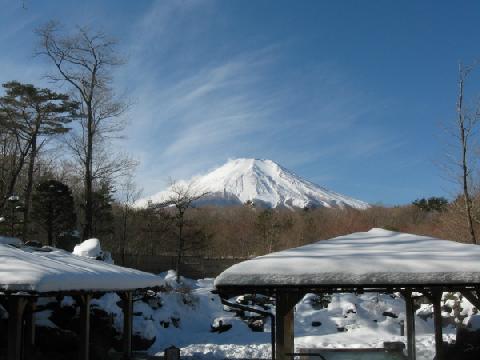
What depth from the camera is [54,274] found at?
26.5 ft

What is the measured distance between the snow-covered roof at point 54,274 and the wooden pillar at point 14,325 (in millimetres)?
397

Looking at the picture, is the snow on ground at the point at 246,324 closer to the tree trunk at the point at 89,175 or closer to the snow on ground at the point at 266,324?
the snow on ground at the point at 266,324

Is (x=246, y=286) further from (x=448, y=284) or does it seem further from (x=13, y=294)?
(x=13, y=294)

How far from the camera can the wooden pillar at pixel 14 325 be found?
25.9 ft

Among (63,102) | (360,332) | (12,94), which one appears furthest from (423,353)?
(12,94)

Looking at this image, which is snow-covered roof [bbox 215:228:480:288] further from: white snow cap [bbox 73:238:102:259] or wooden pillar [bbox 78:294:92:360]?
white snow cap [bbox 73:238:102:259]

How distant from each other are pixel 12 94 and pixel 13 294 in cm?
1725

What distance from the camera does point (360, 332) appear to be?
19.1 meters

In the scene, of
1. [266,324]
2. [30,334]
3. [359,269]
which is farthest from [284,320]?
[266,324]

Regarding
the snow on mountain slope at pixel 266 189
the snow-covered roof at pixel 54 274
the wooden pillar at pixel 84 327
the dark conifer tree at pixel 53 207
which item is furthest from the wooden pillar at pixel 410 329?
the snow on mountain slope at pixel 266 189

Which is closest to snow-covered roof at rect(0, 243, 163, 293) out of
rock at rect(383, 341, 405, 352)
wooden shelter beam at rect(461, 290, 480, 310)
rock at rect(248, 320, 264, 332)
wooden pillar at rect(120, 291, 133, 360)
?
wooden pillar at rect(120, 291, 133, 360)

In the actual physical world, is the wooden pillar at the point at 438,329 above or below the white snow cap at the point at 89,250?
below

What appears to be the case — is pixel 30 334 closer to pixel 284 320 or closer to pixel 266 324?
pixel 284 320

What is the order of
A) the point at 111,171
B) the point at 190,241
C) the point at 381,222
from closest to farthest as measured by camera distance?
the point at 111,171 < the point at 190,241 < the point at 381,222
